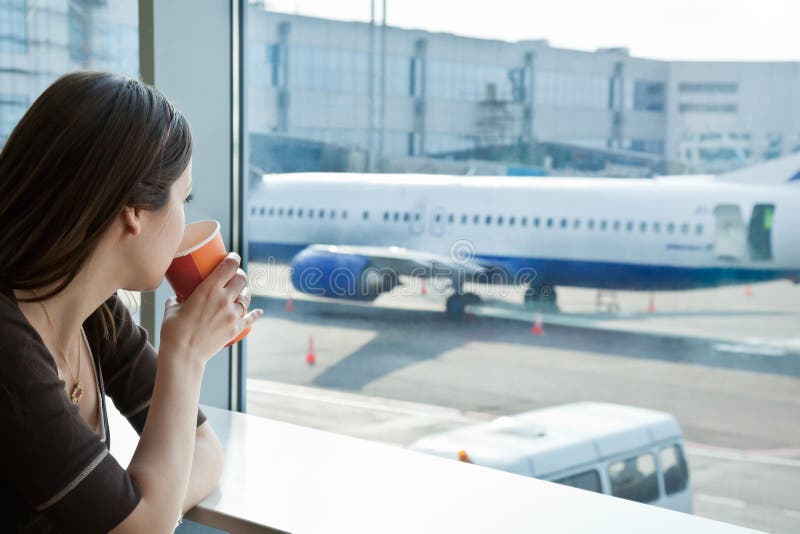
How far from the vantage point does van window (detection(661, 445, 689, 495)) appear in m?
2.48

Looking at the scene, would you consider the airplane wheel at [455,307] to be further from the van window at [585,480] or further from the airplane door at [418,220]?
the van window at [585,480]

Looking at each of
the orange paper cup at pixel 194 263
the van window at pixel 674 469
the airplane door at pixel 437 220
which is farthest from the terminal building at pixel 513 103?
the orange paper cup at pixel 194 263

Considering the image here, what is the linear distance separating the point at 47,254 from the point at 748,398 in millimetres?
3499

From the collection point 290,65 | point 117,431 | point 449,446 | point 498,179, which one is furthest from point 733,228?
point 117,431

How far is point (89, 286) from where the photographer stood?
56 cm

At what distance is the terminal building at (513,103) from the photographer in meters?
1.85

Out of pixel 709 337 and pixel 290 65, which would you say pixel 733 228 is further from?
pixel 290 65

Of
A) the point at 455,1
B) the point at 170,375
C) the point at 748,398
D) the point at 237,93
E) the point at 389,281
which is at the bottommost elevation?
the point at 748,398

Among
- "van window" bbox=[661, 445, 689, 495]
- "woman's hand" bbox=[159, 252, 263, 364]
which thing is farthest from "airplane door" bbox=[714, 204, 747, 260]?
"woman's hand" bbox=[159, 252, 263, 364]

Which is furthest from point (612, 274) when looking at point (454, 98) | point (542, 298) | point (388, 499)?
point (388, 499)

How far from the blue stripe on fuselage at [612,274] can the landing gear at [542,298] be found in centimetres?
4

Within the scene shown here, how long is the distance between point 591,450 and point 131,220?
205 centimetres

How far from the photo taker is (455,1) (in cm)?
252

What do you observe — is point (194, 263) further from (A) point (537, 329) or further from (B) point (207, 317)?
(A) point (537, 329)
